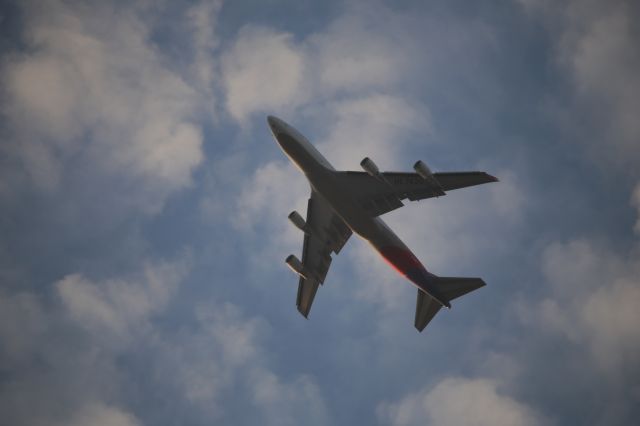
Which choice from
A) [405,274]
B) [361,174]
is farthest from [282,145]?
[405,274]

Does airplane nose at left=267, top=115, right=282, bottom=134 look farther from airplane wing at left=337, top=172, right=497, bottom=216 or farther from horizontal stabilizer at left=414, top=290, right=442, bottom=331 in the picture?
horizontal stabilizer at left=414, top=290, right=442, bottom=331

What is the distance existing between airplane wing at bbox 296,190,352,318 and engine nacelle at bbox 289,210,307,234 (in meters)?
0.80

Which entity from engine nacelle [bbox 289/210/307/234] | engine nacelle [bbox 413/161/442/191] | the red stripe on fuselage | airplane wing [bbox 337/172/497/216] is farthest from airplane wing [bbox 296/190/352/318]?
engine nacelle [bbox 413/161/442/191]

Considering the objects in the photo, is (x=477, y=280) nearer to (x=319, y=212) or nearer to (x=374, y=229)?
(x=374, y=229)

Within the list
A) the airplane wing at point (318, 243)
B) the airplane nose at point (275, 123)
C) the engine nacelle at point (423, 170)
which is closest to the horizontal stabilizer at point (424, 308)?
the airplane wing at point (318, 243)

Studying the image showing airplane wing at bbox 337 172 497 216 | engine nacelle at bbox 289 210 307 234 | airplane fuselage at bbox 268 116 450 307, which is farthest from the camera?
engine nacelle at bbox 289 210 307 234

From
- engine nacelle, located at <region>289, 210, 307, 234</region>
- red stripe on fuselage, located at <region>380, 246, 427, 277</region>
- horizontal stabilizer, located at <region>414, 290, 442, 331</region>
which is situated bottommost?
horizontal stabilizer, located at <region>414, 290, 442, 331</region>

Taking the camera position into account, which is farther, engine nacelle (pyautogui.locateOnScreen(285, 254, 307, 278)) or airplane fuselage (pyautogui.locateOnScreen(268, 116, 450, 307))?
engine nacelle (pyautogui.locateOnScreen(285, 254, 307, 278))

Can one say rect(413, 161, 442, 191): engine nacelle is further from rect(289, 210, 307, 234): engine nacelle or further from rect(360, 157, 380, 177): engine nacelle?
Answer: rect(289, 210, 307, 234): engine nacelle

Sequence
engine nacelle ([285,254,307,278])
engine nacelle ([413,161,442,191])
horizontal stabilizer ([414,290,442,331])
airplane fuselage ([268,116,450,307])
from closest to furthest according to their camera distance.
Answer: engine nacelle ([413,161,442,191]), airplane fuselage ([268,116,450,307]), horizontal stabilizer ([414,290,442,331]), engine nacelle ([285,254,307,278])

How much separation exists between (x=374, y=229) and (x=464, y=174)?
28.9 ft

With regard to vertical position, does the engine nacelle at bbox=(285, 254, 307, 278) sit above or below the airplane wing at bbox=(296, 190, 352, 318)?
below

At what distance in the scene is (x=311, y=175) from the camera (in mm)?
42000

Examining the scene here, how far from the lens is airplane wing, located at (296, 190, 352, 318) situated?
47750mm
